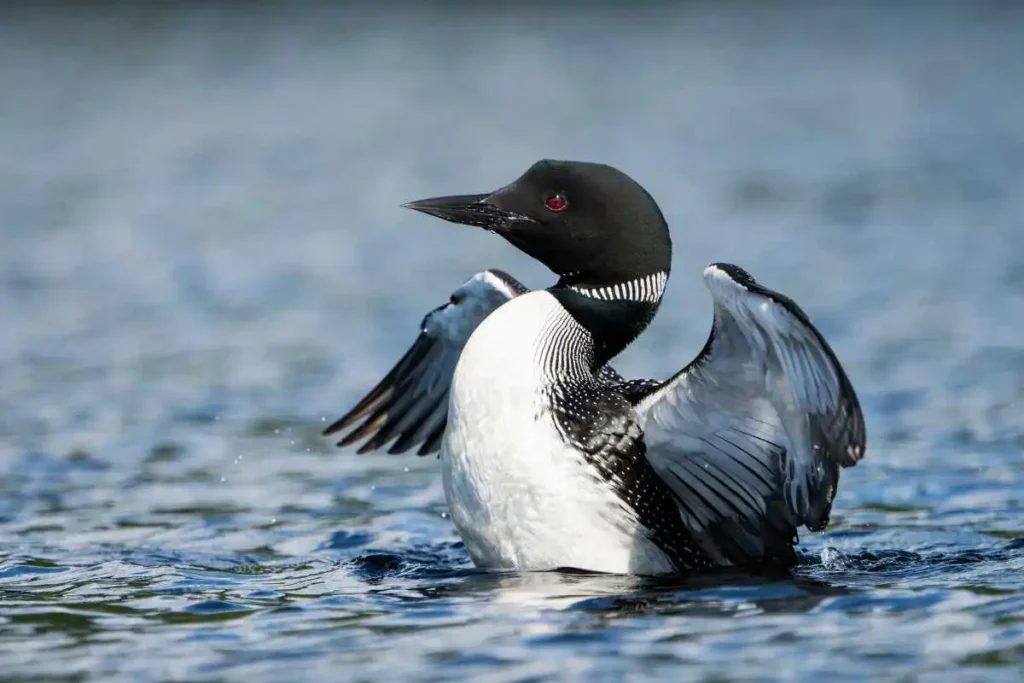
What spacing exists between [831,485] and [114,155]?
16.2 meters

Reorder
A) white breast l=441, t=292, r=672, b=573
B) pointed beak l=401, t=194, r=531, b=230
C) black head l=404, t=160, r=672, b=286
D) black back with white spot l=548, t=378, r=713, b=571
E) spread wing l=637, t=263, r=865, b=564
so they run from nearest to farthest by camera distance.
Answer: spread wing l=637, t=263, r=865, b=564
white breast l=441, t=292, r=672, b=573
black back with white spot l=548, t=378, r=713, b=571
black head l=404, t=160, r=672, b=286
pointed beak l=401, t=194, r=531, b=230

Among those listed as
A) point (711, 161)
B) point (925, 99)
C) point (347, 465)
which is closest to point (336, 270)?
point (347, 465)

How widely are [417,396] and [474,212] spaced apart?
1.22 meters

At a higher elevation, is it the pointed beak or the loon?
the pointed beak

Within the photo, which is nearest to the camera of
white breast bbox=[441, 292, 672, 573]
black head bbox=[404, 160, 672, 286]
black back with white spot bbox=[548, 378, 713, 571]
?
white breast bbox=[441, 292, 672, 573]

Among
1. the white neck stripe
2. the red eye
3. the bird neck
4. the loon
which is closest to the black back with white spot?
the loon

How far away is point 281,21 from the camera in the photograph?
122ft

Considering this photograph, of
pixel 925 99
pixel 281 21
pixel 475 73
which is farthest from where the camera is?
pixel 281 21

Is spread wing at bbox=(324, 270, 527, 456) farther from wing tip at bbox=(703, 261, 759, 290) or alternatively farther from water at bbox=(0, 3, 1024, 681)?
wing tip at bbox=(703, 261, 759, 290)

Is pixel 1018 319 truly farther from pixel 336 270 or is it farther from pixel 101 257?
pixel 101 257

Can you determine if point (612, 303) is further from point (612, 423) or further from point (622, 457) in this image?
point (622, 457)

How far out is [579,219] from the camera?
6.16m

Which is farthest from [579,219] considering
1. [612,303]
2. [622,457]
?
[622,457]

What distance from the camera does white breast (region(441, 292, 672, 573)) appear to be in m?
5.83
